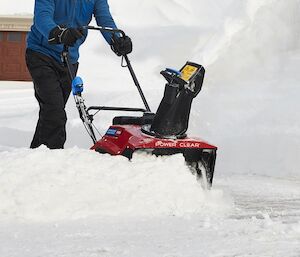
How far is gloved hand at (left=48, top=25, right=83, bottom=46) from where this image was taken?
146 inches

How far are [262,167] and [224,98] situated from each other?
271 centimetres

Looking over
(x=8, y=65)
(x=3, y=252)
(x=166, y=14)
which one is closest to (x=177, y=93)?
(x=3, y=252)

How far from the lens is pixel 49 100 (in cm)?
421

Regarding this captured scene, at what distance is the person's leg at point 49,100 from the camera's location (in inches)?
166

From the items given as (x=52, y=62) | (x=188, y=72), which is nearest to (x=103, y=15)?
(x=52, y=62)

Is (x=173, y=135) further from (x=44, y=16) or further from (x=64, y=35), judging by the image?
(x=44, y=16)

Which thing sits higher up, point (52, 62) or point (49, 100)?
point (52, 62)

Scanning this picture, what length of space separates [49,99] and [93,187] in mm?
1351

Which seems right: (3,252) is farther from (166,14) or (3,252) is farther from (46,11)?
(166,14)

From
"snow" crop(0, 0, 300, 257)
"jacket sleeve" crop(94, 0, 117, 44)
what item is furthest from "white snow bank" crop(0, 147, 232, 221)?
"jacket sleeve" crop(94, 0, 117, 44)

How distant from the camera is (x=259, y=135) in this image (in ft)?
19.4

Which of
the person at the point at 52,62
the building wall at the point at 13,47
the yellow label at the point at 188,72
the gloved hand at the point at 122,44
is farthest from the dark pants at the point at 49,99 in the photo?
the building wall at the point at 13,47

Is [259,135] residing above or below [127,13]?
above

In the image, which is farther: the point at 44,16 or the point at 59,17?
the point at 59,17
